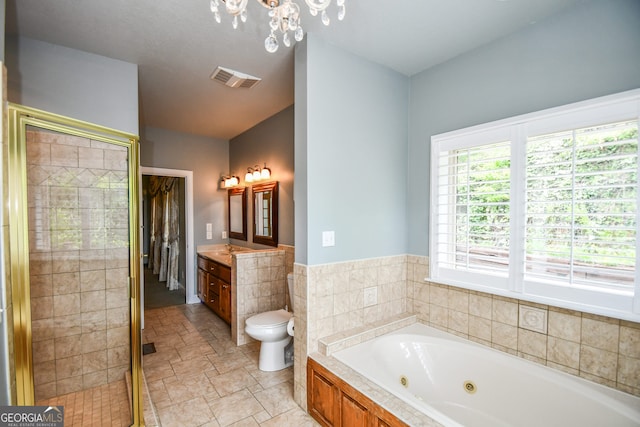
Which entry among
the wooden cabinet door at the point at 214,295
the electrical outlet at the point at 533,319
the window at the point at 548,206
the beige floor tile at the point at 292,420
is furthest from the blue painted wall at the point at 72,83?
the electrical outlet at the point at 533,319

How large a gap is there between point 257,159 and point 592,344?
3.82 meters

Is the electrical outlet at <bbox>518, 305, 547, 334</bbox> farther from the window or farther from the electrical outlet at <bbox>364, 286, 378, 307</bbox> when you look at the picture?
the electrical outlet at <bbox>364, 286, 378, 307</bbox>

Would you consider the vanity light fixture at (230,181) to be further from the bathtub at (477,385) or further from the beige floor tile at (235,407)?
the bathtub at (477,385)

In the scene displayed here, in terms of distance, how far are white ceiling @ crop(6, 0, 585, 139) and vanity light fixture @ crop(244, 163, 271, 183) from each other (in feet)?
4.19

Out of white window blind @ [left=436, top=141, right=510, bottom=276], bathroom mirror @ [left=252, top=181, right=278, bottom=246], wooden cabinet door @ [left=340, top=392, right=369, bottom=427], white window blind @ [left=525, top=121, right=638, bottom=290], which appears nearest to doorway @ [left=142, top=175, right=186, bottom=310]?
bathroom mirror @ [left=252, top=181, right=278, bottom=246]

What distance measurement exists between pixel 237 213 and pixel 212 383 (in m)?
2.62

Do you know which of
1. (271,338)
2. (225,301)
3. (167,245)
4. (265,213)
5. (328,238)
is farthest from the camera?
(167,245)

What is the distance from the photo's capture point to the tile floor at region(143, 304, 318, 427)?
2018 mm

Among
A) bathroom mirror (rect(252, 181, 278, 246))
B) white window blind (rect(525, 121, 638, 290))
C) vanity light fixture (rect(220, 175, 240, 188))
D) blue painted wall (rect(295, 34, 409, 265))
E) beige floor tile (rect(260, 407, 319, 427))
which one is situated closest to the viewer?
white window blind (rect(525, 121, 638, 290))

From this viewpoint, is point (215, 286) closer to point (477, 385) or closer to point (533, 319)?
point (477, 385)

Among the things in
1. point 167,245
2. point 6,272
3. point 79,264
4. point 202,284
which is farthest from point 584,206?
point 167,245

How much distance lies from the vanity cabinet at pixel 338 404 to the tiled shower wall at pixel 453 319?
0.12m

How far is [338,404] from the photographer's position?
5.79 feet

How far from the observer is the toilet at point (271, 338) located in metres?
2.59
